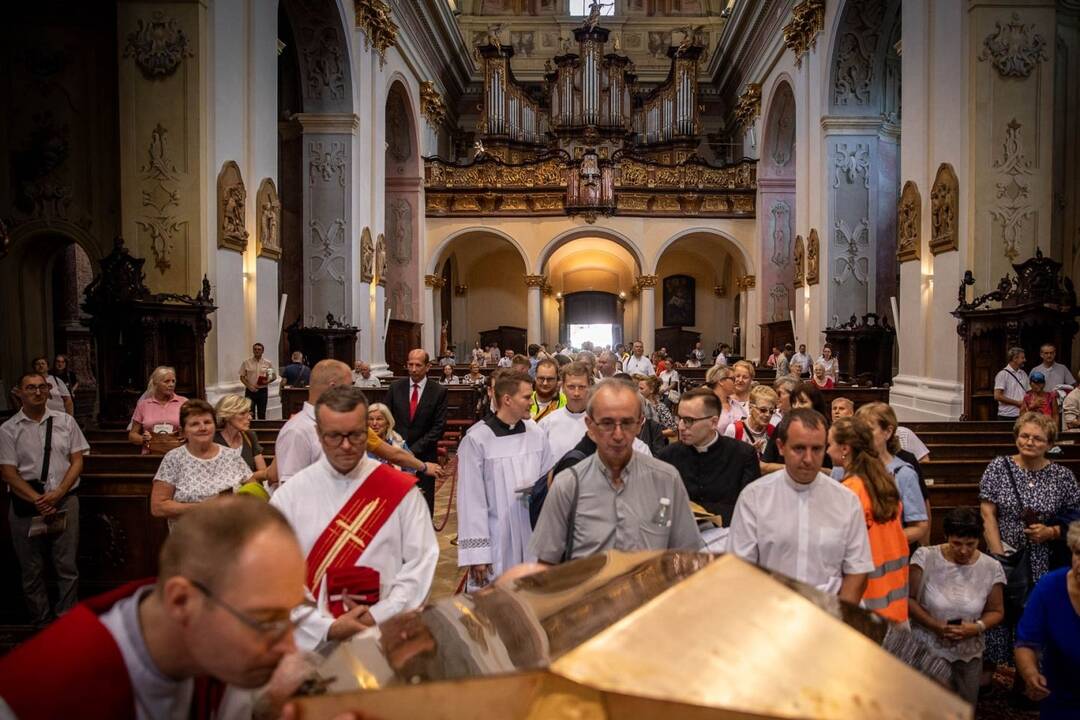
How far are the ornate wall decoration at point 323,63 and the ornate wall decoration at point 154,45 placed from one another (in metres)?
5.83

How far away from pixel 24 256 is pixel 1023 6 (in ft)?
51.1

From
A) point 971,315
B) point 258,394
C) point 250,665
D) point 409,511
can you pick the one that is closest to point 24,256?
Result: point 258,394

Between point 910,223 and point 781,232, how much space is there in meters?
9.83

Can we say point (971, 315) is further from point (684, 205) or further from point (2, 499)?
point (684, 205)

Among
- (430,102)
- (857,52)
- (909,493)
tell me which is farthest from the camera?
(430,102)

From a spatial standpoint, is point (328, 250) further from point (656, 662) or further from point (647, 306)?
point (656, 662)

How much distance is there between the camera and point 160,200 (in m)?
9.45

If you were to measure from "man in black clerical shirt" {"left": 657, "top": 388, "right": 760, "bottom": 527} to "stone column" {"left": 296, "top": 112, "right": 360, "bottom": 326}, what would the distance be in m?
12.7

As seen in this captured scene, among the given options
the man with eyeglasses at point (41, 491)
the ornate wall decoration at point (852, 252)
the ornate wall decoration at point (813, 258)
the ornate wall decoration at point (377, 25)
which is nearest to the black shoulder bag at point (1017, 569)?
the man with eyeglasses at point (41, 491)

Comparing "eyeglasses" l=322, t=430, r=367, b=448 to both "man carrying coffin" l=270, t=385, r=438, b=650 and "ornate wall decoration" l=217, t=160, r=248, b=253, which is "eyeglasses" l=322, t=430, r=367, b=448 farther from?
"ornate wall decoration" l=217, t=160, r=248, b=253

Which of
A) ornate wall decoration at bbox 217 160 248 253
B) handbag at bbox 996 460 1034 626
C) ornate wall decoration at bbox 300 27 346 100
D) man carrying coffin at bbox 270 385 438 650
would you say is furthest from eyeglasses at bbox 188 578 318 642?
ornate wall decoration at bbox 300 27 346 100

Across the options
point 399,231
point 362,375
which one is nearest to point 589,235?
point 399,231

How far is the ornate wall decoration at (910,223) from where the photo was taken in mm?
11305

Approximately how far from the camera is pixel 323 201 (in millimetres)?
15508
